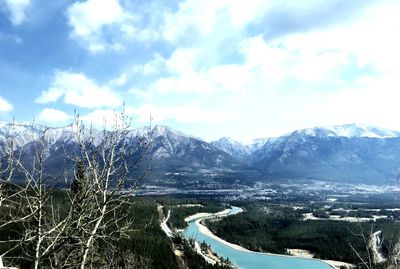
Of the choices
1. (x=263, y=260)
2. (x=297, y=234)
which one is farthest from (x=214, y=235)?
(x=263, y=260)

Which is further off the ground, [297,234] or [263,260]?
[297,234]

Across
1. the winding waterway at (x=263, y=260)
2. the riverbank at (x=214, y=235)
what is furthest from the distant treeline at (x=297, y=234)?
the winding waterway at (x=263, y=260)

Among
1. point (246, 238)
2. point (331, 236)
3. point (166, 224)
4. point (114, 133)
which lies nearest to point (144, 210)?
point (166, 224)

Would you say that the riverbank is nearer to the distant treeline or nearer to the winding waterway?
the winding waterway

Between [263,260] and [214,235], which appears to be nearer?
[263,260]

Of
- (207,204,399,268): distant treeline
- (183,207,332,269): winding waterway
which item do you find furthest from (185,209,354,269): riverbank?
(207,204,399,268): distant treeline

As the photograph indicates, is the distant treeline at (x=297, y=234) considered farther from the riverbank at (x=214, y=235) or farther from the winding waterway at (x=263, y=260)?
the winding waterway at (x=263, y=260)

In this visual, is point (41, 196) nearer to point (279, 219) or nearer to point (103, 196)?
point (103, 196)

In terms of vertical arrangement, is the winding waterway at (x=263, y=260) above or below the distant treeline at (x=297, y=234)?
below

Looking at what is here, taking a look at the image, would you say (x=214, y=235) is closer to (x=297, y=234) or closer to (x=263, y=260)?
(x=297, y=234)

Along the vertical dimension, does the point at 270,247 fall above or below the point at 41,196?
below

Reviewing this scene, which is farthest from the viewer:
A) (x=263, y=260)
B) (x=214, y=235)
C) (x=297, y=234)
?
(x=214, y=235)
